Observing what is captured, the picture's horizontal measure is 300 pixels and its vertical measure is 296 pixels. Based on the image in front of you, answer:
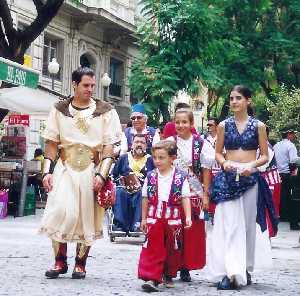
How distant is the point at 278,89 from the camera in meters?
29.7

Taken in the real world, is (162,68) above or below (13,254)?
above

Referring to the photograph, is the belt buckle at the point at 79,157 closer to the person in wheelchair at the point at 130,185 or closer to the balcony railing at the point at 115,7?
the person in wheelchair at the point at 130,185

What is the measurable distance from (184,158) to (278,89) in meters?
22.1

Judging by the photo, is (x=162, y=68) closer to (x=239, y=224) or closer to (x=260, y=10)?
(x=260, y=10)

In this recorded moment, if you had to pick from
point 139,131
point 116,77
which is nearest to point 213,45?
point 116,77

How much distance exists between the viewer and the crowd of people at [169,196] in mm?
7430

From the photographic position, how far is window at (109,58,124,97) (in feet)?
113

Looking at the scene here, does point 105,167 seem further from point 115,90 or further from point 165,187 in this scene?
point 115,90

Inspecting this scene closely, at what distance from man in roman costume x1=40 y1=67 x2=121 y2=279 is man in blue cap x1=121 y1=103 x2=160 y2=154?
10.4 feet

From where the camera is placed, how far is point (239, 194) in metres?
7.50

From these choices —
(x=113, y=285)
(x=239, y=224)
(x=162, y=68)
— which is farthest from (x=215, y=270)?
(x=162, y=68)

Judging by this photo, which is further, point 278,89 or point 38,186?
point 278,89

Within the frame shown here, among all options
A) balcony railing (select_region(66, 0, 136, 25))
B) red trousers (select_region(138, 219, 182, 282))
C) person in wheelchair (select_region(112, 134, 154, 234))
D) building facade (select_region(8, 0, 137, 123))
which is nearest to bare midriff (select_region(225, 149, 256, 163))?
red trousers (select_region(138, 219, 182, 282))

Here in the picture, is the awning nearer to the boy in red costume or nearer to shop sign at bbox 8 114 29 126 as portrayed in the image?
shop sign at bbox 8 114 29 126
